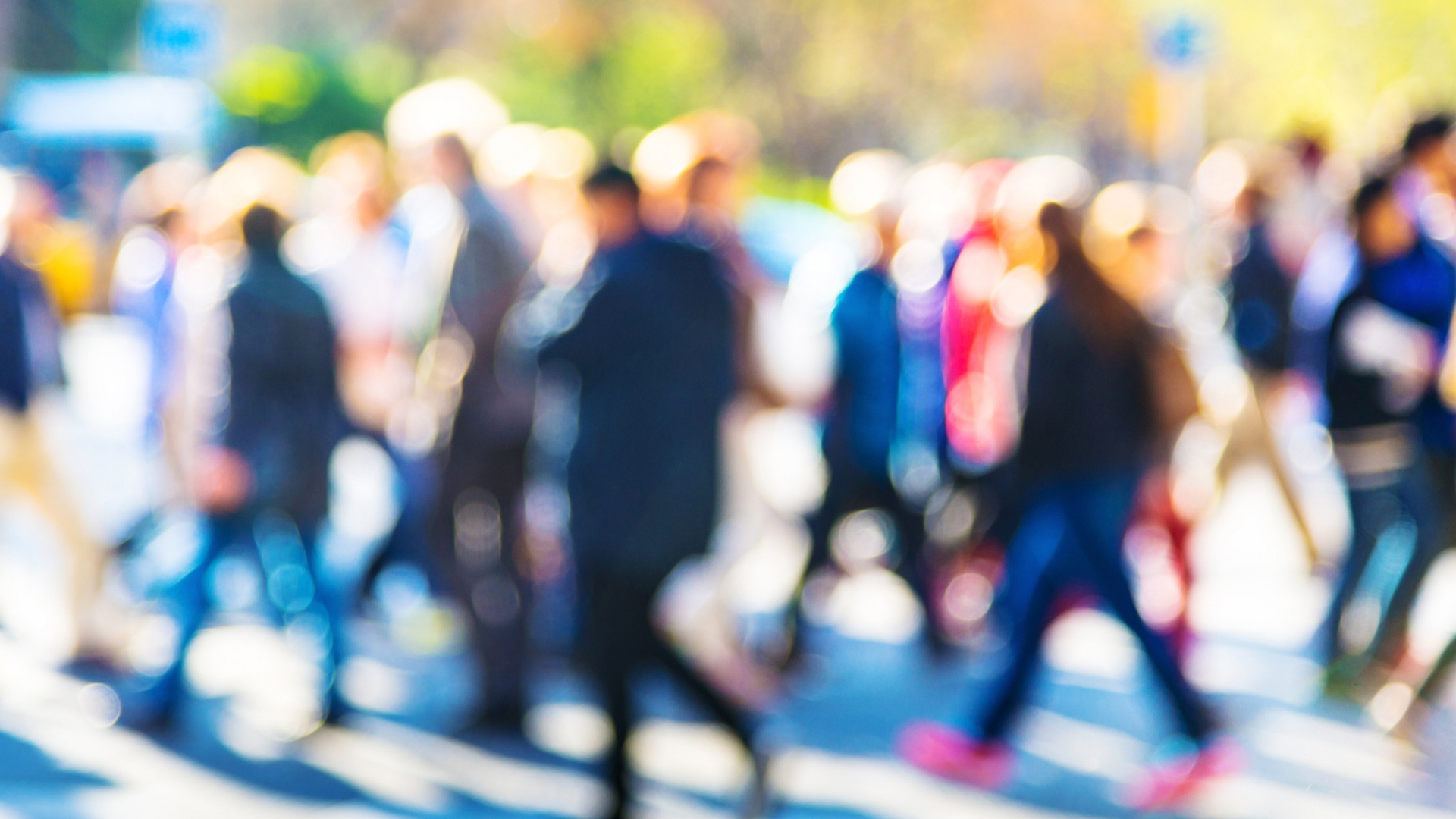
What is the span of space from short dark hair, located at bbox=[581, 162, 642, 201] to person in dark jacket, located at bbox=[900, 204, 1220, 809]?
54.8 inches

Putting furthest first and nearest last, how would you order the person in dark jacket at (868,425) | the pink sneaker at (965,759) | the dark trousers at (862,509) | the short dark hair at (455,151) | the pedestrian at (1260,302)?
1. the pedestrian at (1260,302)
2. the dark trousers at (862,509)
3. the person in dark jacket at (868,425)
4. the short dark hair at (455,151)
5. the pink sneaker at (965,759)

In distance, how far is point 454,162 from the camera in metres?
6.05

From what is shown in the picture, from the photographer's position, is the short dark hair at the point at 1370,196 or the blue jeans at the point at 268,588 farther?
the short dark hair at the point at 1370,196

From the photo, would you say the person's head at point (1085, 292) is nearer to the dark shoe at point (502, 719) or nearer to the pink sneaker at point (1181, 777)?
the pink sneaker at point (1181, 777)

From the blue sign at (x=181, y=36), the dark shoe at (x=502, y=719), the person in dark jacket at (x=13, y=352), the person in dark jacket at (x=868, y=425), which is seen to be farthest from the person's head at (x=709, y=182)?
the blue sign at (x=181, y=36)

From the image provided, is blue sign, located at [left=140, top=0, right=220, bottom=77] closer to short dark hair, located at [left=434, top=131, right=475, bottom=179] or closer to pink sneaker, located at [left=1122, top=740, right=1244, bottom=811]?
short dark hair, located at [left=434, top=131, right=475, bottom=179]

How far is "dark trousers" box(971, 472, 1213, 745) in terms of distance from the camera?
5250mm

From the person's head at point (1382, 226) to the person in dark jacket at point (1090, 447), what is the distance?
51.6 inches

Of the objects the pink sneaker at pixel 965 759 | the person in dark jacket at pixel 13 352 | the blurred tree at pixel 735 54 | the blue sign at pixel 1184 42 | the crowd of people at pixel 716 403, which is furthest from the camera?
the blurred tree at pixel 735 54

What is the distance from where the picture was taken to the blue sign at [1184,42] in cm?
1316

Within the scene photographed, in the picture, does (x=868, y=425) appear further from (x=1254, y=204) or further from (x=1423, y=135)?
(x=1254, y=204)

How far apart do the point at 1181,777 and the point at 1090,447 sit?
41.6 inches

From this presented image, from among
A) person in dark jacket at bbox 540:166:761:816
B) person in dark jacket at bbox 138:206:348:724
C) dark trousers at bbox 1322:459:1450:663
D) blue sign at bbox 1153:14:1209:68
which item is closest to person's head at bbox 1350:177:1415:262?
dark trousers at bbox 1322:459:1450:663

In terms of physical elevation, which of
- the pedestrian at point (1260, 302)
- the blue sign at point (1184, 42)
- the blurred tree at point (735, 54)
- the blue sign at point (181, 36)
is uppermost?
the blurred tree at point (735, 54)
